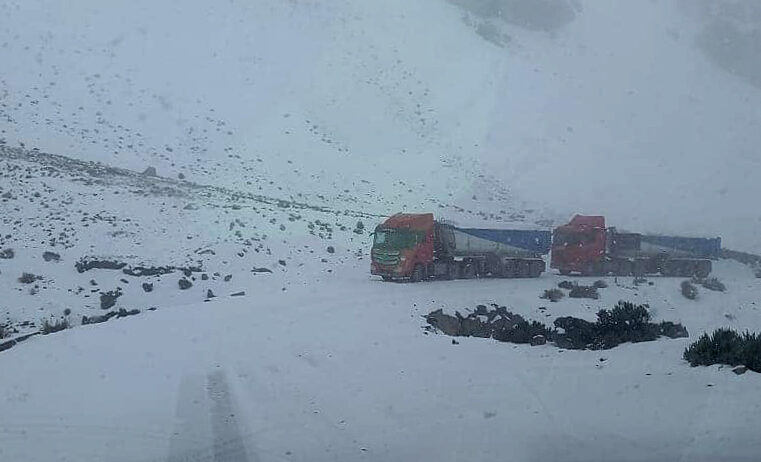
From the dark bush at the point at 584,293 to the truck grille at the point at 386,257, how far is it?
6.42 m

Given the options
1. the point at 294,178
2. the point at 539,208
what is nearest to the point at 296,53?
the point at 294,178

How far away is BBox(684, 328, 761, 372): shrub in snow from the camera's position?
10.4m

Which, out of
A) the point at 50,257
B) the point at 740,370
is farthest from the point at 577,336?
the point at 50,257

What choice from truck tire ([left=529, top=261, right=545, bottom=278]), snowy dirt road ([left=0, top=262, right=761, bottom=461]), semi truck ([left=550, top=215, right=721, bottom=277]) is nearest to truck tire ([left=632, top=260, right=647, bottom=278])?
semi truck ([left=550, top=215, right=721, bottom=277])

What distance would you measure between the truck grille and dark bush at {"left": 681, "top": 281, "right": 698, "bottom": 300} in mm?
10585

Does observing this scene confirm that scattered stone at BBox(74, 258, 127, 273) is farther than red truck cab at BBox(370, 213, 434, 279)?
No

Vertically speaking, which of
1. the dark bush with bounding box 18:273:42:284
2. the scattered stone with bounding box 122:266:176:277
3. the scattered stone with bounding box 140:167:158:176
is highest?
the scattered stone with bounding box 140:167:158:176

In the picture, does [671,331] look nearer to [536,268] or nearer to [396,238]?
Answer: [396,238]

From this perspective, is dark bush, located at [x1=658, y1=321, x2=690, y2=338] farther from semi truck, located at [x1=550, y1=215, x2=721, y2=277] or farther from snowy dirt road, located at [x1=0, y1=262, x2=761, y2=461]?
semi truck, located at [x1=550, y1=215, x2=721, y2=277]

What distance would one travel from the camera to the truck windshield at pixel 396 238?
29.9m

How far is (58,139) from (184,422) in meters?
37.6

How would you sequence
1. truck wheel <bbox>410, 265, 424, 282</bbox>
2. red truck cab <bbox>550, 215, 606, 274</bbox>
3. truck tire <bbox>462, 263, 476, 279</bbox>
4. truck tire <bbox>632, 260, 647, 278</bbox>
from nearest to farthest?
truck wheel <bbox>410, 265, 424, 282</bbox>
truck tire <bbox>462, 263, 476, 279</bbox>
red truck cab <bbox>550, 215, 606, 274</bbox>
truck tire <bbox>632, 260, 647, 278</bbox>

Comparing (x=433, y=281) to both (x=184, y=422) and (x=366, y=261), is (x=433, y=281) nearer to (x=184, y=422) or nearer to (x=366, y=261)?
(x=366, y=261)

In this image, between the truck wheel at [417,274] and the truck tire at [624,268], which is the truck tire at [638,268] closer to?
the truck tire at [624,268]
